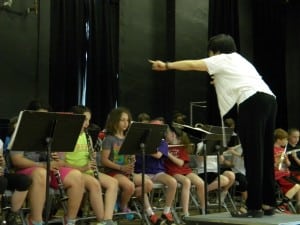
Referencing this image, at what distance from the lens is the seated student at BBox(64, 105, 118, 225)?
472cm

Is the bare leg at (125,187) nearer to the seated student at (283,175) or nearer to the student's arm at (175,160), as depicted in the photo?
the student's arm at (175,160)

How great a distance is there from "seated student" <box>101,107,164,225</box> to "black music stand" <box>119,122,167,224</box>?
13.5 inches

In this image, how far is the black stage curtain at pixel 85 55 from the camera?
759 centimetres

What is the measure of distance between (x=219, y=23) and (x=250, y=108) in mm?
5865

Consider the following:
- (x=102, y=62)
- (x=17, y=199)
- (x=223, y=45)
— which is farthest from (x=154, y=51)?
(x=17, y=199)

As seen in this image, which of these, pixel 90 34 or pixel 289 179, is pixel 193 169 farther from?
pixel 90 34

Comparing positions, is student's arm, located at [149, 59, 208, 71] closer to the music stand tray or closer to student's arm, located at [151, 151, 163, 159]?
the music stand tray

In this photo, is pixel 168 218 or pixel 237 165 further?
pixel 237 165

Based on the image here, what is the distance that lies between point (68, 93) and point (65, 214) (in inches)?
130

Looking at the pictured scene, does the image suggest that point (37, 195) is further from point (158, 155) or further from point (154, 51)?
point (154, 51)

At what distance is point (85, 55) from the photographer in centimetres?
791

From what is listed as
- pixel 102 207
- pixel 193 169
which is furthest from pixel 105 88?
pixel 102 207

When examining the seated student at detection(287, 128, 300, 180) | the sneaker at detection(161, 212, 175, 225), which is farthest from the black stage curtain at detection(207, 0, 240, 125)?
the sneaker at detection(161, 212, 175, 225)

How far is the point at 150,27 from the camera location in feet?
29.0
